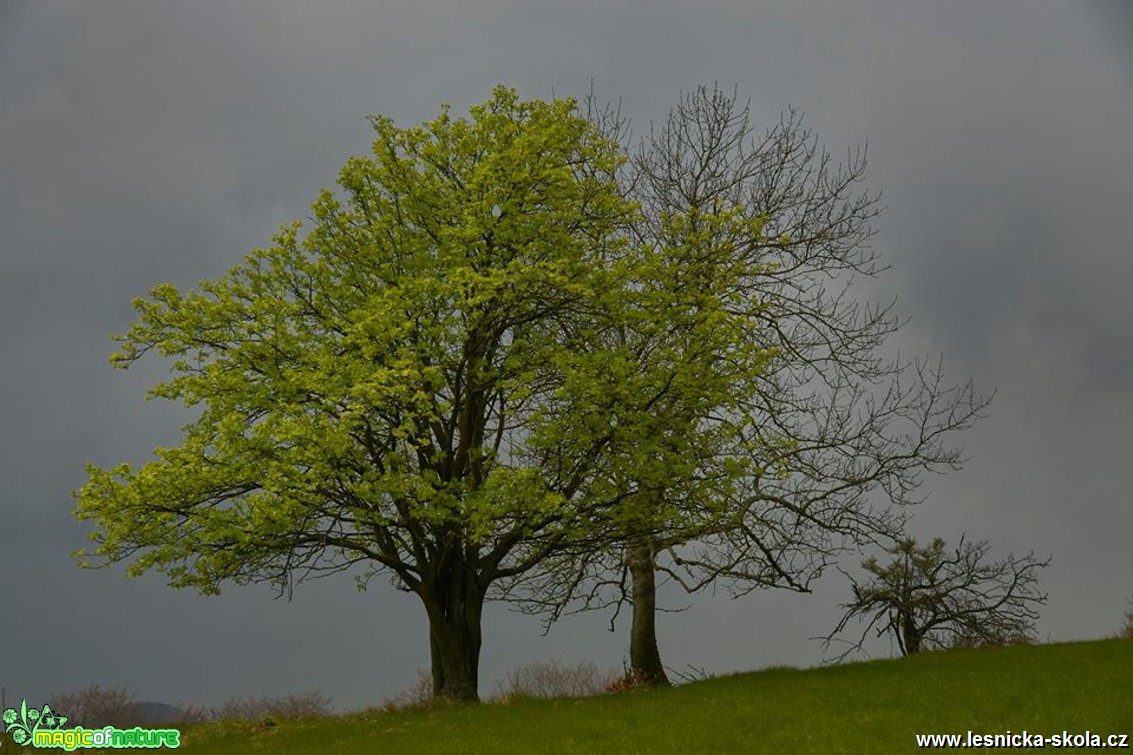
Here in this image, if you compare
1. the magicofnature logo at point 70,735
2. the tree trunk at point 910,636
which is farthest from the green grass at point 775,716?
the tree trunk at point 910,636

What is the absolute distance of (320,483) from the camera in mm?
21797

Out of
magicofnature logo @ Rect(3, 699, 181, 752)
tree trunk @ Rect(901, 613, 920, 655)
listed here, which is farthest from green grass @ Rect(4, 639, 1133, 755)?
tree trunk @ Rect(901, 613, 920, 655)

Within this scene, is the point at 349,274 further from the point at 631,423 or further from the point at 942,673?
the point at 942,673

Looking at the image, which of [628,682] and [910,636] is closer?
[628,682]

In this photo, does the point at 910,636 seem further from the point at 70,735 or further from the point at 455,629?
the point at 70,735

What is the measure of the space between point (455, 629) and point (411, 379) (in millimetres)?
7032

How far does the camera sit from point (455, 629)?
2508cm

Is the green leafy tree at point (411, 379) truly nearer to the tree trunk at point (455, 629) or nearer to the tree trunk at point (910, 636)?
the tree trunk at point (455, 629)

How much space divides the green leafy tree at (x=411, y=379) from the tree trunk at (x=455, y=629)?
5cm

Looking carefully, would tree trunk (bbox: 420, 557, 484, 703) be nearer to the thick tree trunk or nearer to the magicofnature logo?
the thick tree trunk

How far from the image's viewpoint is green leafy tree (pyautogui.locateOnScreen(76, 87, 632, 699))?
22406 millimetres

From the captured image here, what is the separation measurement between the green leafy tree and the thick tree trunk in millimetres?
3783

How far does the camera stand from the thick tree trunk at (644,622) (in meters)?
28.4

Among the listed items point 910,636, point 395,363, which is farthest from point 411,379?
point 910,636
